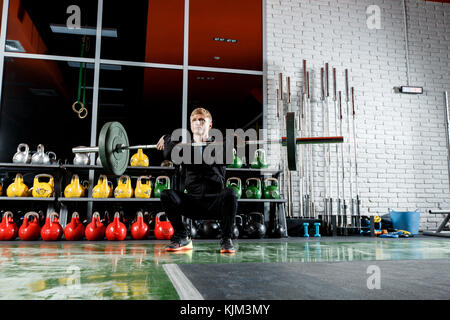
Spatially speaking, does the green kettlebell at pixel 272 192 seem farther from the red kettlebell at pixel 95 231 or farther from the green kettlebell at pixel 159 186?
the red kettlebell at pixel 95 231

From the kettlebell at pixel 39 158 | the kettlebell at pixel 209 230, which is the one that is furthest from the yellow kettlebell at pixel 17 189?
the kettlebell at pixel 209 230

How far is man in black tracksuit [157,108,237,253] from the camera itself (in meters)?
2.62

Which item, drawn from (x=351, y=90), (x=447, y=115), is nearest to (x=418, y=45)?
(x=447, y=115)

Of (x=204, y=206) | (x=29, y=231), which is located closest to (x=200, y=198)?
(x=204, y=206)

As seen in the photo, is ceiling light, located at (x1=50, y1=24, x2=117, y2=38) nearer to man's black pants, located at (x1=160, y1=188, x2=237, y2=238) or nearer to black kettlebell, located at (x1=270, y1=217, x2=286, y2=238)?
man's black pants, located at (x1=160, y1=188, x2=237, y2=238)

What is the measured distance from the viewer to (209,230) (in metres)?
3.96

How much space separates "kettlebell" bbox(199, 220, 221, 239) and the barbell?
1549 millimetres

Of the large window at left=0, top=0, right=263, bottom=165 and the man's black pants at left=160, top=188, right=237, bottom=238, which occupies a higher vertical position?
the large window at left=0, top=0, right=263, bottom=165

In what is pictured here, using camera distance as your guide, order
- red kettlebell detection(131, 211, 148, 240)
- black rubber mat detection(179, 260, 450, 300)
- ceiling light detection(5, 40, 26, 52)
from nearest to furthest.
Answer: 1. black rubber mat detection(179, 260, 450, 300)
2. red kettlebell detection(131, 211, 148, 240)
3. ceiling light detection(5, 40, 26, 52)

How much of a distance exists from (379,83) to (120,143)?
4.44 m

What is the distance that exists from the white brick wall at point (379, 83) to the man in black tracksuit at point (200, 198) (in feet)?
7.60

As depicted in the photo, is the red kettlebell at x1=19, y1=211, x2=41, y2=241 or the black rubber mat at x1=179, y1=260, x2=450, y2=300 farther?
the red kettlebell at x1=19, y1=211, x2=41, y2=241

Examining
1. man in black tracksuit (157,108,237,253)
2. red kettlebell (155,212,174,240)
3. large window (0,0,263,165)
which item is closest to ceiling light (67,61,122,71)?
large window (0,0,263,165)

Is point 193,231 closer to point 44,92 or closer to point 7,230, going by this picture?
point 7,230
